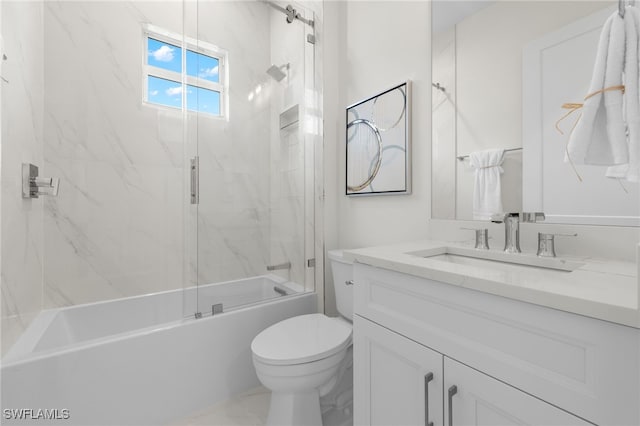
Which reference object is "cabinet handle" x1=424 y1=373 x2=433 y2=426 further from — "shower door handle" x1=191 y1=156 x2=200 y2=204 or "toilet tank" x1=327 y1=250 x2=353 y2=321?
"shower door handle" x1=191 y1=156 x2=200 y2=204

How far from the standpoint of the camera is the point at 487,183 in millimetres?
1239

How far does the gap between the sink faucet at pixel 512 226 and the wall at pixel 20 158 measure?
195cm

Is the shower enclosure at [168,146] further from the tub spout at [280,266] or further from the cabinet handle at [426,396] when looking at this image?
the cabinet handle at [426,396]

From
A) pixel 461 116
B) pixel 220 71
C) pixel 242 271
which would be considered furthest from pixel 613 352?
pixel 220 71

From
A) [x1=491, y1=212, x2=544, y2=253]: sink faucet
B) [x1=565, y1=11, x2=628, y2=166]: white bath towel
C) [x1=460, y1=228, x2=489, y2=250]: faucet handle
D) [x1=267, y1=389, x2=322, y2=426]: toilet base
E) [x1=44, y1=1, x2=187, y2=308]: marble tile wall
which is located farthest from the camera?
[x1=44, y1=1, x2=187, y2=308]: marble tile wall

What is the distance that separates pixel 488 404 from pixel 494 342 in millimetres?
158

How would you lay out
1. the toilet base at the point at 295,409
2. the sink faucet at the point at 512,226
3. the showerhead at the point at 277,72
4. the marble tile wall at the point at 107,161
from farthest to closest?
the showerhead at the point at 277,72, the marble tile wall at the point at 107,161, the toilet base at the point at 295,409, the sink faucet at the point at 512,226

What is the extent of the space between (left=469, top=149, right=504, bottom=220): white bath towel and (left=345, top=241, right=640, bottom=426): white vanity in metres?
0.24

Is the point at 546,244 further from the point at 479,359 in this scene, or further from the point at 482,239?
the point at 479,359

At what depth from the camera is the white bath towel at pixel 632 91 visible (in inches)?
28.9

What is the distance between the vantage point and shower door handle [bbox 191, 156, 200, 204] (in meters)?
1.68

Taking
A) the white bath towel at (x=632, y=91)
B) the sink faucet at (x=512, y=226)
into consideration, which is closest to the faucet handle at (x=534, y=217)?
the sink faucet at (x=512, y=226)

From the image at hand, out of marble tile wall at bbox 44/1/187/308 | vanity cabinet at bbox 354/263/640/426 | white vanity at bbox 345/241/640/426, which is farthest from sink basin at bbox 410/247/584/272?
marble tile wall at bbox 44/1/187/308

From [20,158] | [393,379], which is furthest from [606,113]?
[20,158]
